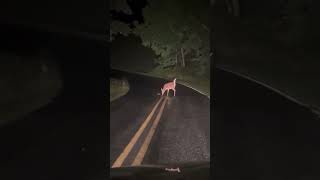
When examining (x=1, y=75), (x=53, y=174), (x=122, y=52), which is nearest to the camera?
(x=1, y=75)

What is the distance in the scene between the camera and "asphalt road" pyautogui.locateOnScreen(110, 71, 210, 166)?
36.5 ft
